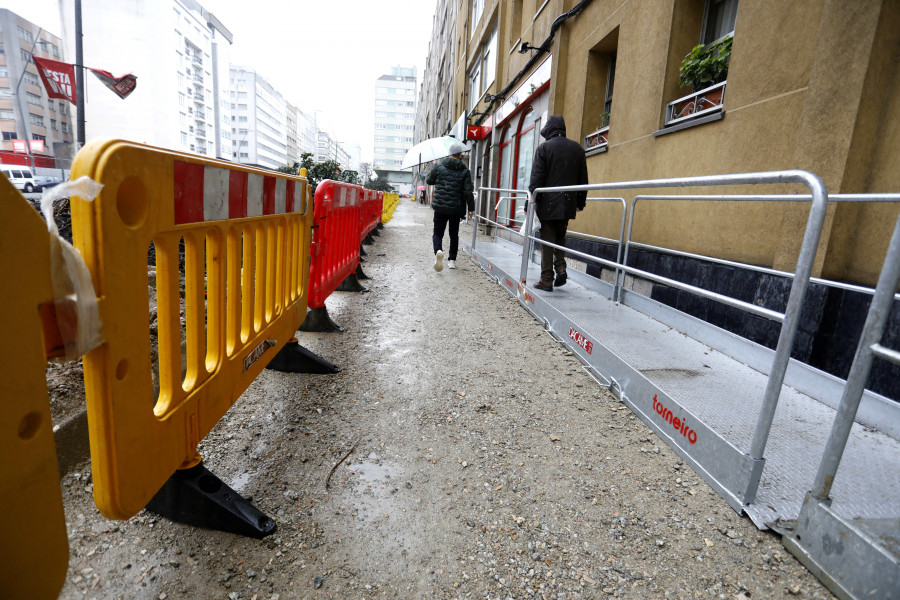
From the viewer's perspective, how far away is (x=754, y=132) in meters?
4.10

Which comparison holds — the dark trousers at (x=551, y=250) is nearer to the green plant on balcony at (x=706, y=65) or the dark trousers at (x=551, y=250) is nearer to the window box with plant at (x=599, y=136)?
the green plant on balcony at (x=706, y=65)

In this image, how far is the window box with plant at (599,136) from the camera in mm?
7566

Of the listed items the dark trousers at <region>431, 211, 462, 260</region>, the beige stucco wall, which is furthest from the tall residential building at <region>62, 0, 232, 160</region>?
the beige stucco wall

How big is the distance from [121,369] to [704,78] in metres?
5.94

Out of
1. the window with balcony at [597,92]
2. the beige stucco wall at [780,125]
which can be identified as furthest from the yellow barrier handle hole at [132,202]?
the window with balcony at [597,92]

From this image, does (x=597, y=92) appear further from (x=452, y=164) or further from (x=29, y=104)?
(x=29, y=104)

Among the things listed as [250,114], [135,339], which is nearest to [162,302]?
[135,339]

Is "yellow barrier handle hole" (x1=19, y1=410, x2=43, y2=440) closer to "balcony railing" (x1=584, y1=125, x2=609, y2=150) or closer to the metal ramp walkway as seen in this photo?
the metal ramp walkway

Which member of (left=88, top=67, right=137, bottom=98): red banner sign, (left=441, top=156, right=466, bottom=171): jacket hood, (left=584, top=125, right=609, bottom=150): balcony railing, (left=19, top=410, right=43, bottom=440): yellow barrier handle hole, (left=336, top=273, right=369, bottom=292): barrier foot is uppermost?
(left=88, top=67, right=137, bottom=98): red banner sign

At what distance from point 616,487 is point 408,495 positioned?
95 centimetres

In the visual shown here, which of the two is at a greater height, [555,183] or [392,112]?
[392,112]

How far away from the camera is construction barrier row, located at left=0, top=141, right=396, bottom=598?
89cm

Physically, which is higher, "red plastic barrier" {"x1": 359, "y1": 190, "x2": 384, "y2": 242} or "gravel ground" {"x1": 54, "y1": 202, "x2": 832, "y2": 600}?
"red plastic barrier" {"x1": 359, "y1": 190, "x2": 384, "y2": 242}

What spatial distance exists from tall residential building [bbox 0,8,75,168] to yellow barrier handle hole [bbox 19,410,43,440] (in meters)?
63.9
